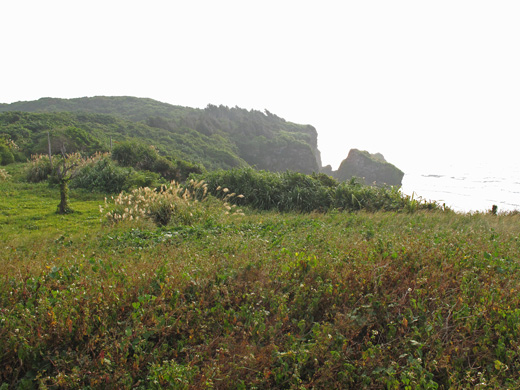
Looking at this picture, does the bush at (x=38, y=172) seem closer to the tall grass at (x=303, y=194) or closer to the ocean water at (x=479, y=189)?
the tall grass at (x=303, y=194)

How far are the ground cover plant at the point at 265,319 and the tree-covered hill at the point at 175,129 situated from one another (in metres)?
23.8

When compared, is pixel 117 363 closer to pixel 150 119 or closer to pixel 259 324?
pixel 259 324

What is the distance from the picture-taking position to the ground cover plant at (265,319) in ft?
8.72

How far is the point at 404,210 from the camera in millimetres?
11438

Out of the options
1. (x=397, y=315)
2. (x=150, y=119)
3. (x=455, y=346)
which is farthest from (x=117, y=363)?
(x=150, y=119)

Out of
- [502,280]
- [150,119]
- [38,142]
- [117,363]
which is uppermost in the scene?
[150,119]

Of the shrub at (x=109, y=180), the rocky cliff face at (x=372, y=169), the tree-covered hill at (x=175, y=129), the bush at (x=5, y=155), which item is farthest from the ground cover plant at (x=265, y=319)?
the rocky cliff face at (x=372, y=169)

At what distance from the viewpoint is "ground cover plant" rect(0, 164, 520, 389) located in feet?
8.72

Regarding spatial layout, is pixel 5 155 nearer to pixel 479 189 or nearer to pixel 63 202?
pixel 63 202

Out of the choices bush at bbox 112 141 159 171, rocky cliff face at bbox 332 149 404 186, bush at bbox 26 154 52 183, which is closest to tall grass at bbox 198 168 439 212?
bush at bbox 112 141 159 171

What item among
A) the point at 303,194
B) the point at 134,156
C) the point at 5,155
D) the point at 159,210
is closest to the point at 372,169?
the point at 134,156

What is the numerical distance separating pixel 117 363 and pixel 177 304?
0.84m

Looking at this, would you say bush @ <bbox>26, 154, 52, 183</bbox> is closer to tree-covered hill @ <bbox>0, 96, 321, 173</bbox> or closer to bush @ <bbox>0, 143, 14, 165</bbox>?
bush @ <bbox>0, 143, 14, 165</bbox>

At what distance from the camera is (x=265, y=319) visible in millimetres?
3357
